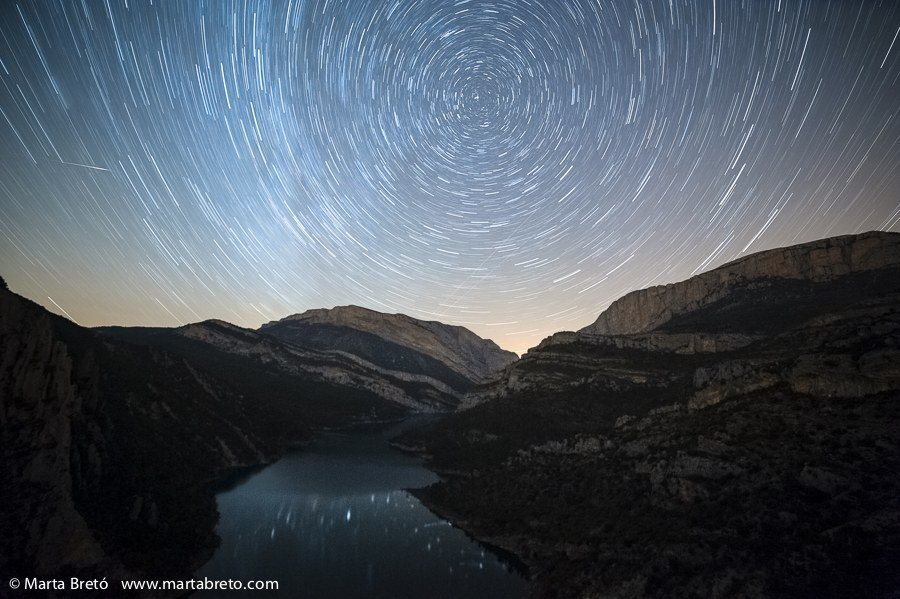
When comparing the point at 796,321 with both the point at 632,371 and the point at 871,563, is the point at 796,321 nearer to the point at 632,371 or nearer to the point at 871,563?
the point at 632,371

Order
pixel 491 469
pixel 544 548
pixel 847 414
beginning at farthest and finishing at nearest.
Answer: pixel 491 469 < pixel 544 548 < pixel 847 414

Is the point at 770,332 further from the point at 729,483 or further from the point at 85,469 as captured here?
the point at 85,469

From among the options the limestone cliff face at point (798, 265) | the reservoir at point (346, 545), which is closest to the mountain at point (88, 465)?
the reservoir at point (346, 545)

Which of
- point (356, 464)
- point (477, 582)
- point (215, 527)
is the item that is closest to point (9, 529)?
point (215, 527)

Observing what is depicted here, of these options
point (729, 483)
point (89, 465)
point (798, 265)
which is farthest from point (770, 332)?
point (89, 465)

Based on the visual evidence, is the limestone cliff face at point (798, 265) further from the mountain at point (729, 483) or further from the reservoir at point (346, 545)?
the reservoir at point (346, 545)
